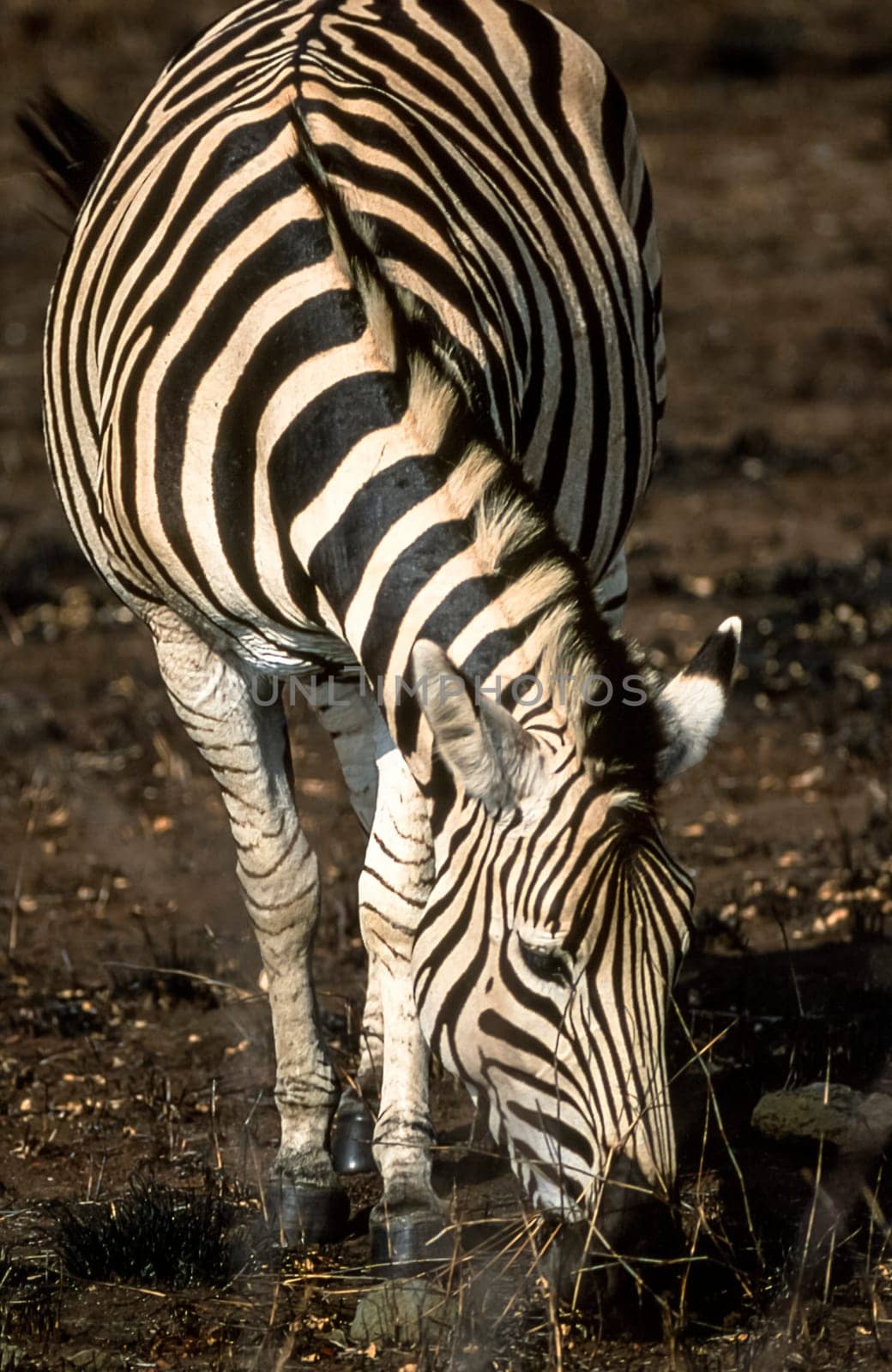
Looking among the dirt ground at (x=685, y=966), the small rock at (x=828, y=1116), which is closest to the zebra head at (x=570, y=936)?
the dirt ground at (x=685, y=966)

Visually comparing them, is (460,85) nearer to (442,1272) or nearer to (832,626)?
(442,1272)

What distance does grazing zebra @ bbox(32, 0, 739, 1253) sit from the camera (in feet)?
9.70

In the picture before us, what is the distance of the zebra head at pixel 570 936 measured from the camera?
9.55 feet

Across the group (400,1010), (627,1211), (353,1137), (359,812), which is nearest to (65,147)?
(359,812)

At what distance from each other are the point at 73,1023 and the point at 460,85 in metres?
2.85

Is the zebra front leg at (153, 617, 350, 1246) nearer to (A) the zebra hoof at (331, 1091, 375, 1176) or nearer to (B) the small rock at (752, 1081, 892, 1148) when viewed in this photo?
(A) the zebra hoof at (331, 1091, 375, 1176)

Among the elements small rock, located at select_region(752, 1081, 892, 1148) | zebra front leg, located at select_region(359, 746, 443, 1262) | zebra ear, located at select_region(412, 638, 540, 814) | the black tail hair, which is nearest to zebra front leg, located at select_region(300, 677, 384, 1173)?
zebra front leg, located at select_region(359, 746, 443, 1262)

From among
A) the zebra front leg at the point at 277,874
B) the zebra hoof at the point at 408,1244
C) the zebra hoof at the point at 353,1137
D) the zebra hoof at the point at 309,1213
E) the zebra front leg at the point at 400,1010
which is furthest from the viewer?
the zebra hoof at the point at 353,1137

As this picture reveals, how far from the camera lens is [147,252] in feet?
12.8

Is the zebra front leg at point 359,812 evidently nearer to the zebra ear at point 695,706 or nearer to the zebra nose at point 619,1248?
the zebra nose at point 619,1248

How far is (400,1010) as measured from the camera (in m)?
3.88

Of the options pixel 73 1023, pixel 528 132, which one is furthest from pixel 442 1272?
pixel 528 132

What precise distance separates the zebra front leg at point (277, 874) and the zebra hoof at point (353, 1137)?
0.26 meters

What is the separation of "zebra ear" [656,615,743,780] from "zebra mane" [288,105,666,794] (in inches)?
1.4
